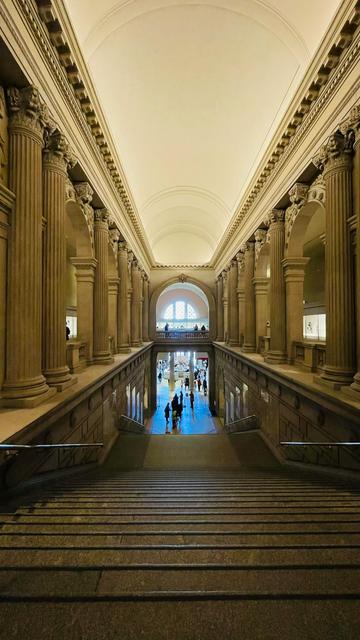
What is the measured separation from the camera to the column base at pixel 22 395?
459 cm

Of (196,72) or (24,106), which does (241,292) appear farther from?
(24,106)

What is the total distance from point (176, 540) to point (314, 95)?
790 cm

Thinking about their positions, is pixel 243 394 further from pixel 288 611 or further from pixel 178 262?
pixel 178 262

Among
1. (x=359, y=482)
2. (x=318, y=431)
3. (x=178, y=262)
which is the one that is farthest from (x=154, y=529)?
(x=178, y=262)

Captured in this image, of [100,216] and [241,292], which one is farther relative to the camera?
[241,292]

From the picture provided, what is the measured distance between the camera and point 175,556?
208 cm

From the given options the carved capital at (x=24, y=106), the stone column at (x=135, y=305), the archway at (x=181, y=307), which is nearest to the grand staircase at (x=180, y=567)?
the carved capital at (x=24, y=106)

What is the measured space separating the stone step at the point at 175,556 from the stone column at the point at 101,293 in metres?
7.41

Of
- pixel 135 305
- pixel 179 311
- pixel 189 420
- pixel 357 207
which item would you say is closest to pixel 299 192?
pixel 357 207

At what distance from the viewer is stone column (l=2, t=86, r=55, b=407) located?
473 centimetres

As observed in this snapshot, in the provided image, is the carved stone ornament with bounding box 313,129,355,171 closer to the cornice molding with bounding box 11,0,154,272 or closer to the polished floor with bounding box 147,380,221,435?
the cornice molding with bounding box 11,0,154,272

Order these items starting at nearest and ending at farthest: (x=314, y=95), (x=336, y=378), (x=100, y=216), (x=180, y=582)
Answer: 1. (x=180, y=582)
2. (x=336, y=378)
3. (x=314, y=95)
4. (x=100, y=216)

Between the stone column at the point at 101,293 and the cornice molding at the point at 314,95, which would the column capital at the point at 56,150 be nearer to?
the stone column at the point at 101,293

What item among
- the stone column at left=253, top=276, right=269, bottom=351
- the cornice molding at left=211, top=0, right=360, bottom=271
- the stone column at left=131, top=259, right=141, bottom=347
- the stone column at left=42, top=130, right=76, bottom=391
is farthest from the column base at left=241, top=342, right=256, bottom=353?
the stone column at left=42, top=130, right=76, bottom=391
